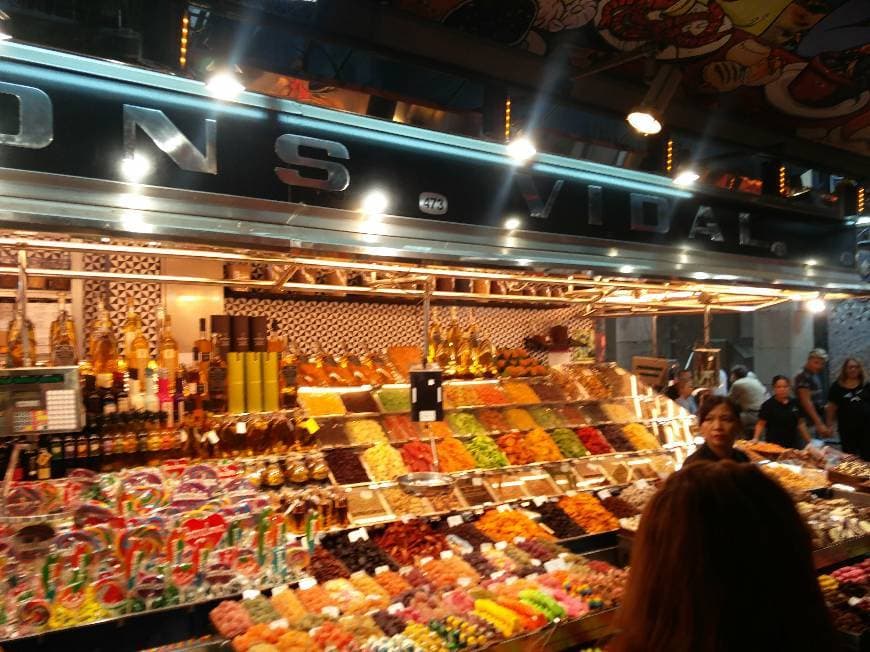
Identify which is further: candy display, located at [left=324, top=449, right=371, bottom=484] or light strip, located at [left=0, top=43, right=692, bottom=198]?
candy display, located at [left=324, top=449, right=371, bottom=484]

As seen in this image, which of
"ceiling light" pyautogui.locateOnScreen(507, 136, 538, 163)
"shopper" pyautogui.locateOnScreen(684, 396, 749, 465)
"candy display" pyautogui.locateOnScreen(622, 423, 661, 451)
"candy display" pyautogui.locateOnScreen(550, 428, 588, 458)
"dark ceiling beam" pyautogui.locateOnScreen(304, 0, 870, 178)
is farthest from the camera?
"candy display" pyautogui.locateOnScreen(622, 423, 661, 451)

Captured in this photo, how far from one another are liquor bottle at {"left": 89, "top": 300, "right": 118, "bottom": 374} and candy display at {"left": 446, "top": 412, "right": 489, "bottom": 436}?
2491 mm

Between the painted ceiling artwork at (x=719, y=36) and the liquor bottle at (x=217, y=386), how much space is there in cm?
250

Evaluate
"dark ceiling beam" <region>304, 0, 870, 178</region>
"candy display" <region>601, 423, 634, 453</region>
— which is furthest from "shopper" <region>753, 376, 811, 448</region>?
"dark ceiling beam" <region>304, 0, 870, 178</region>

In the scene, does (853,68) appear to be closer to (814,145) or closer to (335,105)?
(814,145)

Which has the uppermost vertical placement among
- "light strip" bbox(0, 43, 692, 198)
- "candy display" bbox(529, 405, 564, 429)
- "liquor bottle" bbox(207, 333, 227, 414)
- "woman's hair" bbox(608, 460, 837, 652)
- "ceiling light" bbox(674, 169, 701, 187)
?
"ceiling light" bbox(674, 169, 701, 187)

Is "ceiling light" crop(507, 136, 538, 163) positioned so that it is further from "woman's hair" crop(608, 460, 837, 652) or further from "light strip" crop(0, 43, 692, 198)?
"woman's hair" crop(608, 460, 837, 652)

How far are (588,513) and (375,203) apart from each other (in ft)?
9.01

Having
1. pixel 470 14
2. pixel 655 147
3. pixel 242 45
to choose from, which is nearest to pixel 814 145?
pixel 655 147

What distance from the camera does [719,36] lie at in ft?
11.0

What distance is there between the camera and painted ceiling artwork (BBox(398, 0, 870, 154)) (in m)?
3.03

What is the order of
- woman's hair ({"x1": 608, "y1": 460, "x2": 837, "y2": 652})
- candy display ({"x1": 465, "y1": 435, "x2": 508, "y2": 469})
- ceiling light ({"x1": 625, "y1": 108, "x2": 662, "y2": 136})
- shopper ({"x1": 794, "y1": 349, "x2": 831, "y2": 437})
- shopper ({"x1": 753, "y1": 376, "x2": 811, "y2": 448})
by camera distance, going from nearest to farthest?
Result: 1. woman's hair ({"x1": 608, "y1": 460, "x2": 837, "y2": 652})
2. ceiling light ({"x1": 625, "y1": 108, "x2": 662, "y2": 136})
3. candy display ({"x1": 465, "y1": 435, "x2": 508, "y2": 469})
4. shopper ({"x1": 753, "y1": 376, "x2": 811, "y2": 448})
5. shopper ({"x1": 794, "y1": 349, "x2": 831, "y2": 437})

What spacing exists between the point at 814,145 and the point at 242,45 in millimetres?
4497

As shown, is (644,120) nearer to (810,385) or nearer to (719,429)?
(719,429)
